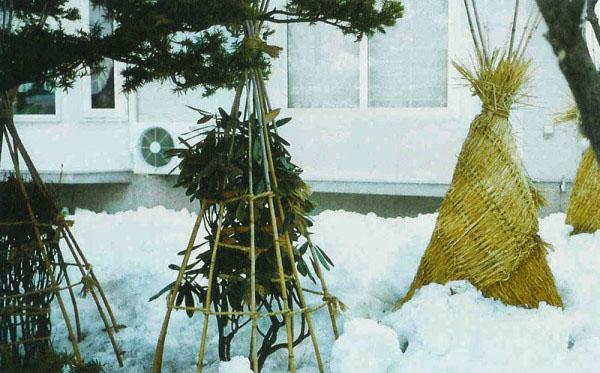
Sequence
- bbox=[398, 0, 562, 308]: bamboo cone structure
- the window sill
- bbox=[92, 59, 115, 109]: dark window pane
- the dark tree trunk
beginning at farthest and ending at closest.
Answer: bbox=[92, 59, 115, 109]: dark window pane
the window sill
bbox=[398, 0, 562, 308]: bamboo cone structure
the dark tree trunk

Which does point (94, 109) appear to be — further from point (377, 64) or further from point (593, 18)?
point (593, 18)

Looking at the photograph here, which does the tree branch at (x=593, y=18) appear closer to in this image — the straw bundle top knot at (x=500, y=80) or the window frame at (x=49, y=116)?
the straw bundle top knot at (x=500, y=80)

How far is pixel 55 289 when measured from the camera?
3.97 m

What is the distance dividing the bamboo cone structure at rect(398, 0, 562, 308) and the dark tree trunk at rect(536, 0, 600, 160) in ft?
7.84

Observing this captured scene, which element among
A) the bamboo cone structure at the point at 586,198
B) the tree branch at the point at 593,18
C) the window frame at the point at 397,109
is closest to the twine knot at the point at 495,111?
the bamboo cone structure at the point at 586,198

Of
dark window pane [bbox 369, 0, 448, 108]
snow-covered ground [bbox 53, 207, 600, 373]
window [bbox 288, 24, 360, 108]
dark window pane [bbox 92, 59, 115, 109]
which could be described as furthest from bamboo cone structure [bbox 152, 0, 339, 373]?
dark window pane [bbox 92, 59, 115, 109]

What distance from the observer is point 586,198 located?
502cm

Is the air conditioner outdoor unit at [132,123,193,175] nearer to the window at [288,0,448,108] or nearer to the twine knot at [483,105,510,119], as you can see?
the window at [288,0,448,108]

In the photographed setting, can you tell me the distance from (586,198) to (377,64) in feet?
9.87

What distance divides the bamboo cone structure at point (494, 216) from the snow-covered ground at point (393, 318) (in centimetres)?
9

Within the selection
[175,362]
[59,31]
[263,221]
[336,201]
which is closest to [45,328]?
[175,362]

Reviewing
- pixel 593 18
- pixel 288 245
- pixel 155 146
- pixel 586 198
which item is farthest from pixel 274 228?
pixel 155 146

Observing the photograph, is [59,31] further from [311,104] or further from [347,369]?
[311,104]

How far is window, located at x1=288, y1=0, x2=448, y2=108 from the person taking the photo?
7.28 metres
